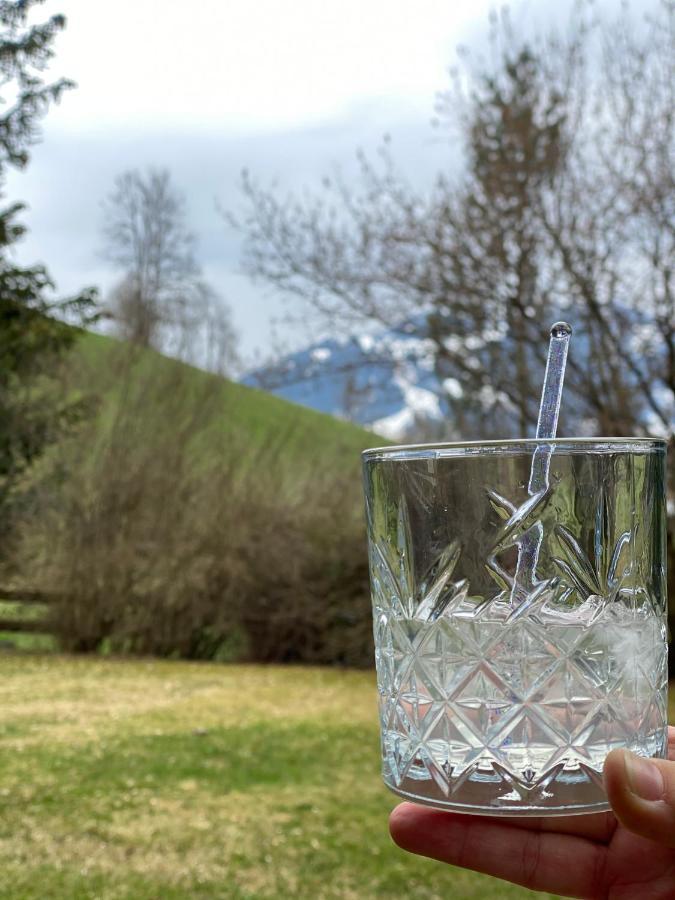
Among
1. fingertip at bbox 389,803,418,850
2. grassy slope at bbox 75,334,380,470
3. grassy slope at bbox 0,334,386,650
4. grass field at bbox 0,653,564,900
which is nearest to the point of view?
fingertip at bbox 389,803,418,850

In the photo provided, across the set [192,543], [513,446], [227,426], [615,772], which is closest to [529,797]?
[615,772]

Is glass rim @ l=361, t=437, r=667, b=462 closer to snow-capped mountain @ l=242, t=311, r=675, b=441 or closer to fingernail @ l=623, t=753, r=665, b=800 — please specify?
fingernail @ l=623, t=753, r=665, b=800

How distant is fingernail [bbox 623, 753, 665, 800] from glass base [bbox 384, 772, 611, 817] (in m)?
0.04

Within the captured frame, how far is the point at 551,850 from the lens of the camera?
3.42ft

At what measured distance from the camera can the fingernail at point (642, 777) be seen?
0.70m

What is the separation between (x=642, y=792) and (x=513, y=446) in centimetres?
28

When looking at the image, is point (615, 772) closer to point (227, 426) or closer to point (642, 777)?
point (642, 777)

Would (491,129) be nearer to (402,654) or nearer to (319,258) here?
(319,258)

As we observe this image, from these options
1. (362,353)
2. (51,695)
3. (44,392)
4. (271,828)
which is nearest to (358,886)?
(271,828)

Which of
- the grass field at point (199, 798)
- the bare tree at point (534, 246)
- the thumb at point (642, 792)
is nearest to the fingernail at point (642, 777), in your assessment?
the thumb at point (642, 792)

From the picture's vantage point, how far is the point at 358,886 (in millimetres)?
3410

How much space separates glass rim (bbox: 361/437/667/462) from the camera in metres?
0.69

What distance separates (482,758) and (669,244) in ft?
A: 20.9

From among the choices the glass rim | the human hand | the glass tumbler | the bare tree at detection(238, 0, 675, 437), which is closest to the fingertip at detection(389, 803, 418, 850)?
the human hand
